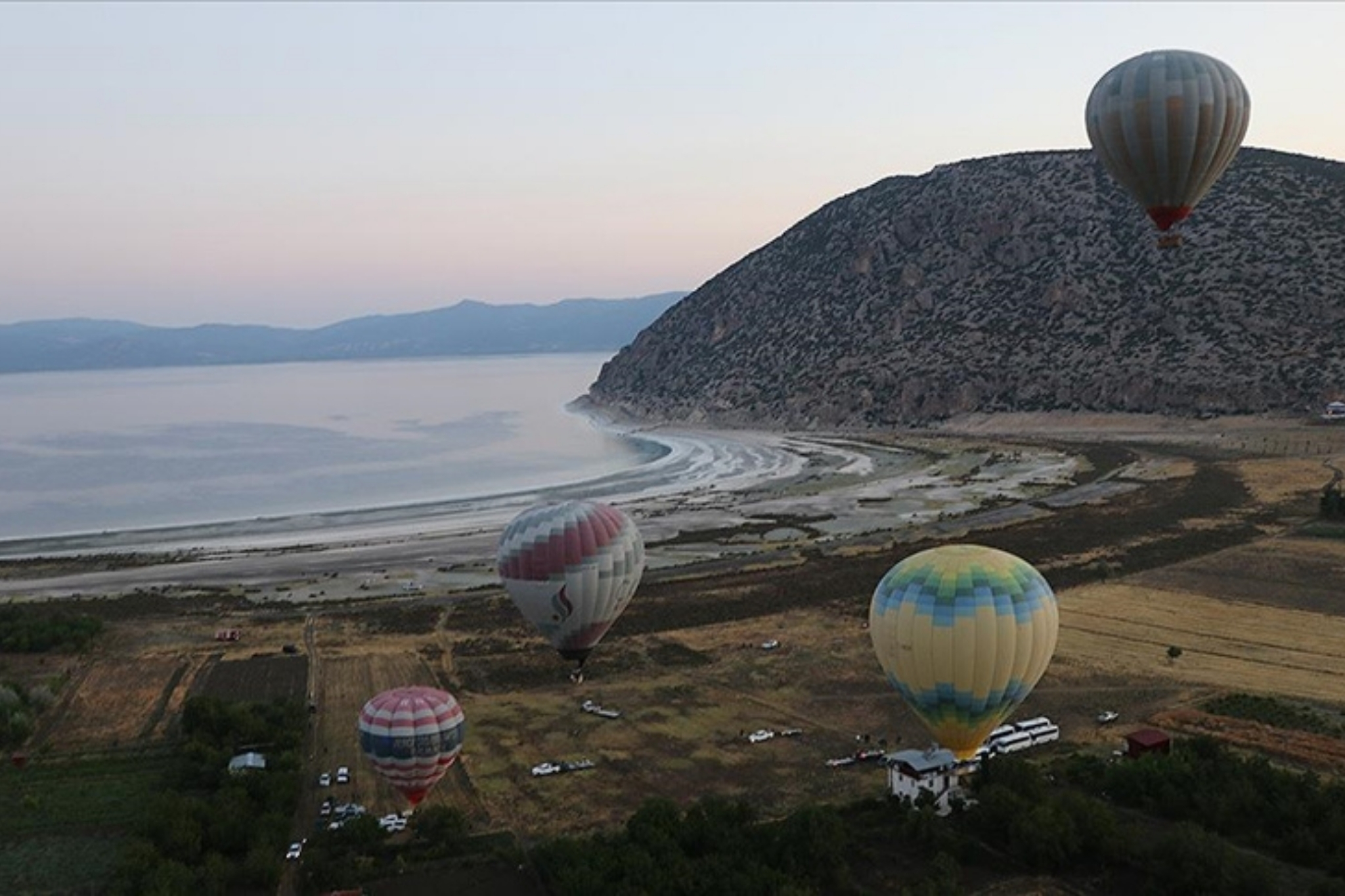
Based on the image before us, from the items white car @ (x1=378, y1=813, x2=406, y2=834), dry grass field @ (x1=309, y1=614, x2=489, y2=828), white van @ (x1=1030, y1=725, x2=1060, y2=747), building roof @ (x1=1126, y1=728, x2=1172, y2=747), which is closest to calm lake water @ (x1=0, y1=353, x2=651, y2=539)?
dry grass field @ (x1=309, y1=614, x2=489, y2=828)

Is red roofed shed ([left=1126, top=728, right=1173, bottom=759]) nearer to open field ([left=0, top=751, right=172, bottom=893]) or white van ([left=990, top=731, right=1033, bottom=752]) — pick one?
white van ([left=990, top=731, right=1033, bottom=752])

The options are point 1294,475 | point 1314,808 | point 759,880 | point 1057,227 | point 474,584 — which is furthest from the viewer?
point 1057,227

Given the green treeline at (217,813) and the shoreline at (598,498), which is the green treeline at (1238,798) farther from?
the shoreline at (598,498)

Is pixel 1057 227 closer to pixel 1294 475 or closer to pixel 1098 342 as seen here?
pixel 1098 342

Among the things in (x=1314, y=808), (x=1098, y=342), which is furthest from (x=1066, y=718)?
(x=1098, y=342)

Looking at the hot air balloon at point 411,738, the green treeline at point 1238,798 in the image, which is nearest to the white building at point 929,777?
the green treeline at point 1238,798
